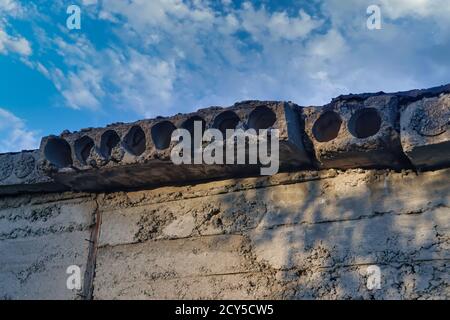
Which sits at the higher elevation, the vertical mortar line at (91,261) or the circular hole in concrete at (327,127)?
the circular hole in concrete at (327,127)

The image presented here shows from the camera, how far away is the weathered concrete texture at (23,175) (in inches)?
121

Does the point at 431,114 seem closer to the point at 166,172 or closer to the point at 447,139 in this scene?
the point at 447,139

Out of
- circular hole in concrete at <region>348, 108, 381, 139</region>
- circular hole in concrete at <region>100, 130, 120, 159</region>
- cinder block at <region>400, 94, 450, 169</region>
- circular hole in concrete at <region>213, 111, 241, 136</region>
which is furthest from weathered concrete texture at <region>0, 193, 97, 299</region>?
cinder block at <region>400, 94, 450, 169</region>

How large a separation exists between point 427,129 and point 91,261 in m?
1.94

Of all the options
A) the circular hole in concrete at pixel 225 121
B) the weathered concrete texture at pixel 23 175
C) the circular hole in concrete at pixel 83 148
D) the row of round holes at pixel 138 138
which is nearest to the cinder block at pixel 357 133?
the row of round holes at pixel 138 138

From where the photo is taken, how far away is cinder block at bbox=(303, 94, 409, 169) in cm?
223

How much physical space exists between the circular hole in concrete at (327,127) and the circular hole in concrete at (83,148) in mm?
1254

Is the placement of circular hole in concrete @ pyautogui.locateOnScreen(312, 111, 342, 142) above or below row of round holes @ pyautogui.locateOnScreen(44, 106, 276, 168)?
below

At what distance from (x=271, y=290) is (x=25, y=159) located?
175cm

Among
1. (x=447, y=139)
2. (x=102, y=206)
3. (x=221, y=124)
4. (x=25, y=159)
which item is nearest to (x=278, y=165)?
(x=221, y=124)

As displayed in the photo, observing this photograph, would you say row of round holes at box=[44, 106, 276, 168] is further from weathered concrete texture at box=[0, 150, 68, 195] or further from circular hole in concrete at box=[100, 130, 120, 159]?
weathered concrete texture at box=[0, 150, 68, 195]

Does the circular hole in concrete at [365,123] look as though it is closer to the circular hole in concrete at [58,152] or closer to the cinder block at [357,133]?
the cinder block at [357,133]

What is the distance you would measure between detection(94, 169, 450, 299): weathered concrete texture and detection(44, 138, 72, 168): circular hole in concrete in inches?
13.1
